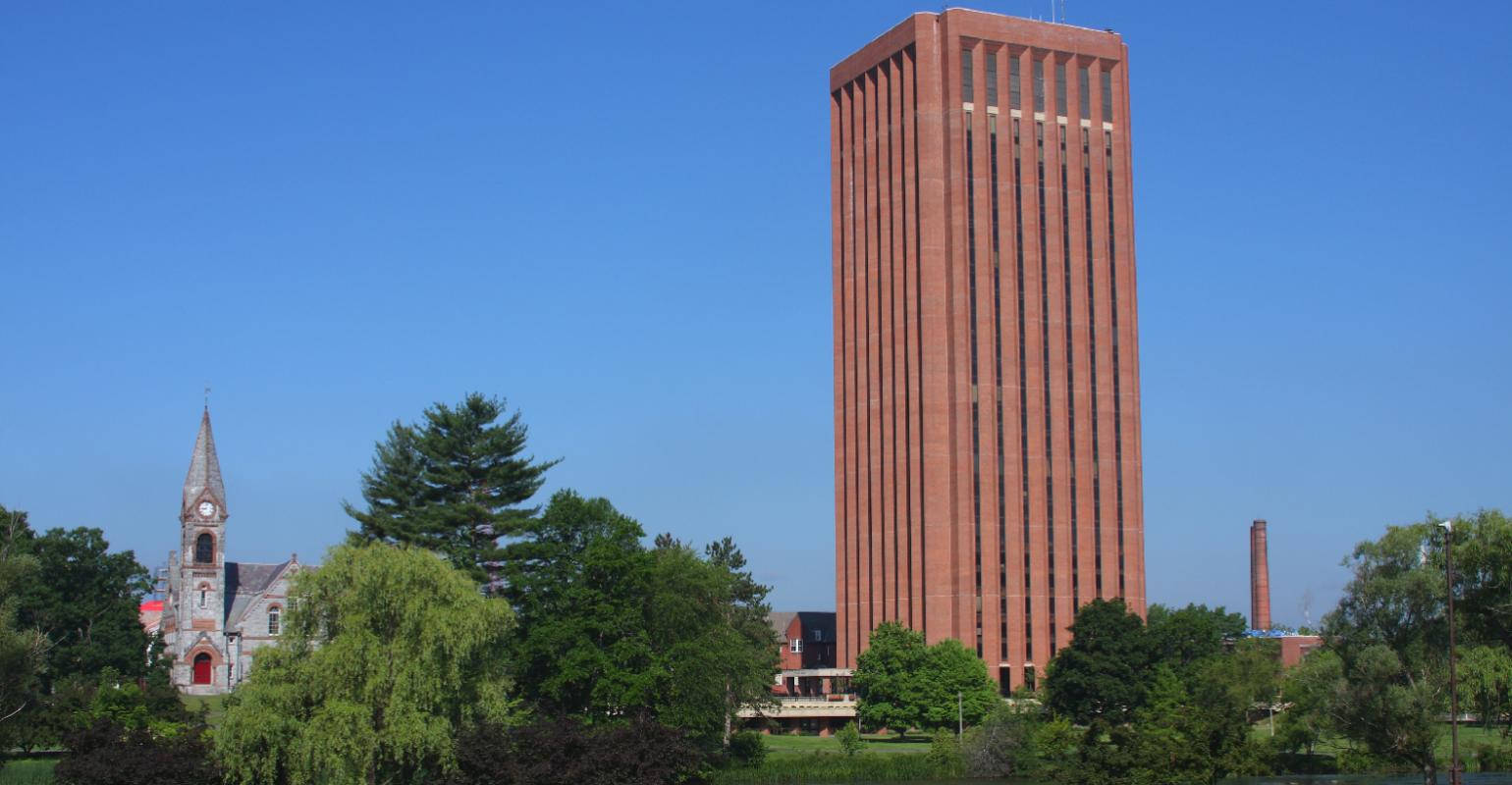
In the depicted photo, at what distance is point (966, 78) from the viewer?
128m

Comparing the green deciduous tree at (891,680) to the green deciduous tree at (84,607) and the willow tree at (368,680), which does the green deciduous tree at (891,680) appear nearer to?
the green deciduous tree at (84,607)

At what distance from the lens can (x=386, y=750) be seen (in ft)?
181

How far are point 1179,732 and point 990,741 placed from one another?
2723 centimetres

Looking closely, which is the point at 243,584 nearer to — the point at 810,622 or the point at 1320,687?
the point at 810,622

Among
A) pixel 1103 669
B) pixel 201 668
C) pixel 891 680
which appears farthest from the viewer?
pixel 201 668

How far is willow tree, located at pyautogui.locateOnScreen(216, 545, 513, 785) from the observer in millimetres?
54156

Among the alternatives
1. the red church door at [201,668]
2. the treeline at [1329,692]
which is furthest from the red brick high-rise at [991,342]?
the red church door at [201,668]

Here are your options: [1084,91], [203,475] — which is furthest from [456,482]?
[1084,91]

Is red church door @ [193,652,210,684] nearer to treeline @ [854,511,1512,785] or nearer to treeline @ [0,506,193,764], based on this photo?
treeline @ [0,506,193,764]

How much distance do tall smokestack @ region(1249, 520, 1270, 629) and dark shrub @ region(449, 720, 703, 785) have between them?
114 metres

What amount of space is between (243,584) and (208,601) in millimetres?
6786

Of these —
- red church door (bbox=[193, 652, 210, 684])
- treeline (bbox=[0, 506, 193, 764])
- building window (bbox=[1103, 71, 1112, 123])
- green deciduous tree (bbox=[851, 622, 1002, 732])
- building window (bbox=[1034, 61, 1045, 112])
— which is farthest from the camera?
building window (bbox=[1103, 71, 1112, 123])

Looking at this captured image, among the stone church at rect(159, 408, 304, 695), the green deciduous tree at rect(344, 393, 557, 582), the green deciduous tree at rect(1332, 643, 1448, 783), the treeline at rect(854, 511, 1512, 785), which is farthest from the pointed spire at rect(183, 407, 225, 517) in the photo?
the green deciduous tree at rect(1332, 643, 1448, 783)

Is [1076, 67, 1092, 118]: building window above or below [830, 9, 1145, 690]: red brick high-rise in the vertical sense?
above
